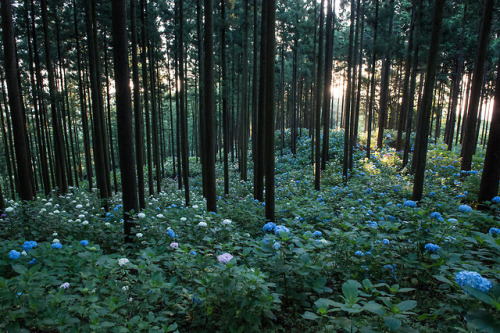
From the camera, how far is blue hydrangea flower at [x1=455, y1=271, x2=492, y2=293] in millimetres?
1718

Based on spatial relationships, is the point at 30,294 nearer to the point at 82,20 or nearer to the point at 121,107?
the point at 121,107

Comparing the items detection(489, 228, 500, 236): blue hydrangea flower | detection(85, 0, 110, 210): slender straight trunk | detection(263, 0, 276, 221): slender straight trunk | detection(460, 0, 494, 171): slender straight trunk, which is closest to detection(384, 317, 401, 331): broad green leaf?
detection(489, 228, 500, 236): blue hydrangea flower

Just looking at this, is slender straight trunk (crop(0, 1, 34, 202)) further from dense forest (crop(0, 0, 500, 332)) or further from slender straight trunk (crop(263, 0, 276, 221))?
slender straight trunk (crop(263, 0, 276, 221))

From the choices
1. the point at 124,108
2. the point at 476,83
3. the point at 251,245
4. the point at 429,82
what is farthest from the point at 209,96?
the point at 476,83

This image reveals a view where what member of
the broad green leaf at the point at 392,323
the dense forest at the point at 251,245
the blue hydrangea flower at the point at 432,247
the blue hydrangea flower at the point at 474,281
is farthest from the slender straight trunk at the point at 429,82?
the broad green leaf at the point at 392,323

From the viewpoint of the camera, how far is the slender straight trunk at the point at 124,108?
5.05 meters

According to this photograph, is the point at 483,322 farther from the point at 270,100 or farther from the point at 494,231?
the point at 270,100

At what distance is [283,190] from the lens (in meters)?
12.8

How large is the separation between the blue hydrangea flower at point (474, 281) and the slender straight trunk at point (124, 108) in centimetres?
518

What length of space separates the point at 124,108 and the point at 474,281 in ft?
20.1

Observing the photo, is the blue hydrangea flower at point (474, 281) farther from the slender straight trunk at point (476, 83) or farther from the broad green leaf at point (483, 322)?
the slender straight trunk at point (476, 83)

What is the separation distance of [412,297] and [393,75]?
113 feet

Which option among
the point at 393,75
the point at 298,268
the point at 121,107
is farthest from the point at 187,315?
the point at 393,75

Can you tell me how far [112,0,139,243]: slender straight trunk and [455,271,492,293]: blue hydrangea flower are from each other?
5181 millimetres
